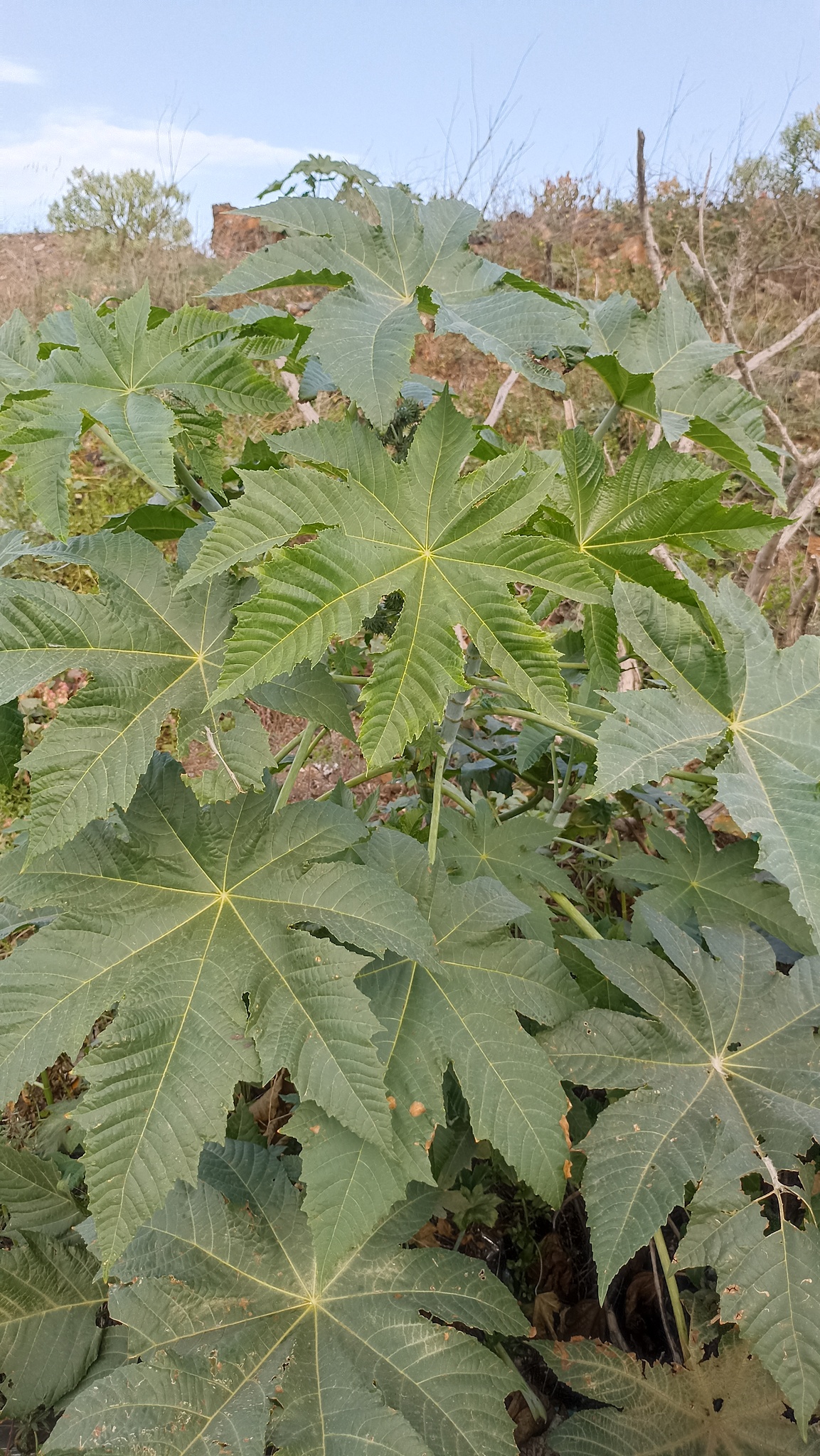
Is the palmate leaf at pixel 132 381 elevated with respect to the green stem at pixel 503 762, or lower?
elevated

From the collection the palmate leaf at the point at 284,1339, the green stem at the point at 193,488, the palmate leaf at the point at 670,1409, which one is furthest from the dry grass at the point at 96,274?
the palmate leaf at the point at 670,1409

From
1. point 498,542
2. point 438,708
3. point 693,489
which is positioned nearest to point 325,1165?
point 438,708

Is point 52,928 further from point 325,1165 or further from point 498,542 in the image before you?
point 498,542

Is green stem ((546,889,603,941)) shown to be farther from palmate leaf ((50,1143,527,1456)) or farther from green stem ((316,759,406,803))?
palmate leaf ((50,1143,527,1456))

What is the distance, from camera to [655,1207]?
947 millimetres

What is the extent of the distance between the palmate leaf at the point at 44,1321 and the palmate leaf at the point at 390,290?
127cm

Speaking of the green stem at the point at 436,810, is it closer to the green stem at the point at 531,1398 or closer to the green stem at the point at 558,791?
the green stem at the point at 558,791

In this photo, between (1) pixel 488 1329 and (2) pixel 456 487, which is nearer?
(2) pixel 456 487

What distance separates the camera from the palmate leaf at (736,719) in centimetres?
91

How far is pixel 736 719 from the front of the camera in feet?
3.55

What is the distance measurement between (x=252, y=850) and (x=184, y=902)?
106 mm

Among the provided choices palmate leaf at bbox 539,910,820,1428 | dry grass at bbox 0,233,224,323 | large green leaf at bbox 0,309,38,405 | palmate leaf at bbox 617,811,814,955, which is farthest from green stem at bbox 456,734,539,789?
dry grass at bbox 0,233,224,323

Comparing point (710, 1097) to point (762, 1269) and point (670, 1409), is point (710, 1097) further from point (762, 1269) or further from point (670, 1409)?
point (670, 1409)

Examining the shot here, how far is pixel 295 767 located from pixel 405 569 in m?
0.39
